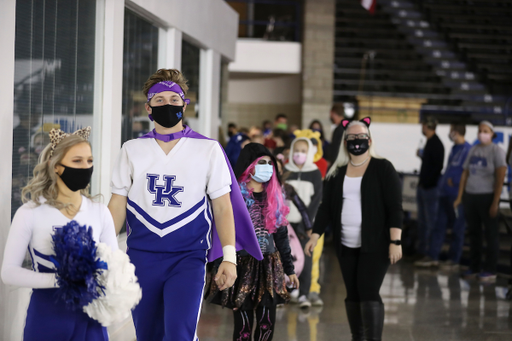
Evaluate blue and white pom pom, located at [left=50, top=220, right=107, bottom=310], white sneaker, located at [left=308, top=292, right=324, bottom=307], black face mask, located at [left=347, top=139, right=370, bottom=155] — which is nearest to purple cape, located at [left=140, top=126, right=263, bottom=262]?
blue and white pom pom, located at [left=50, top=220, right=107, bottom=310]

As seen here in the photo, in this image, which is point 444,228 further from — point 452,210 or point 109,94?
point 109,94

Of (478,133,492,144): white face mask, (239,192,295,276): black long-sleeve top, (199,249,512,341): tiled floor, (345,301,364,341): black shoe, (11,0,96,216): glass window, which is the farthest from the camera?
(478,133,492,144): white face mask

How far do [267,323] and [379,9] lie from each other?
47.1 ft

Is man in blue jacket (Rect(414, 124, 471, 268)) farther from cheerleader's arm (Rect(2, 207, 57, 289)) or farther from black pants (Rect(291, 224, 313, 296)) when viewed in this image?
cheerleader's arm (Rect(2, 207, 57, 289))

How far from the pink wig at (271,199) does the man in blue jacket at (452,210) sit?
4.65 metres

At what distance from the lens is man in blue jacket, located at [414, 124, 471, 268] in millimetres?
7973

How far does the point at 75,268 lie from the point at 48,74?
5.87ft

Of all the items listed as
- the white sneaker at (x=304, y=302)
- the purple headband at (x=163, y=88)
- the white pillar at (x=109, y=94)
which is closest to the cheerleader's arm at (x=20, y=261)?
the purple headband at (x=163, y=88)

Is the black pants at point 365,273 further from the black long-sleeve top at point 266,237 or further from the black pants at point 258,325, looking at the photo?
the black pants at point 258,325

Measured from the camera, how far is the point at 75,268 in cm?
215

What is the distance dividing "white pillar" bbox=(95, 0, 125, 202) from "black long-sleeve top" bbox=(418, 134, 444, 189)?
490 cm

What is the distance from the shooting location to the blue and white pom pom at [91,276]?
2.16 meters

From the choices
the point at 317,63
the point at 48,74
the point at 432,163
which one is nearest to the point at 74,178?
the point at 48,74

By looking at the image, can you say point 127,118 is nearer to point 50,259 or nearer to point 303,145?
point 303,145
